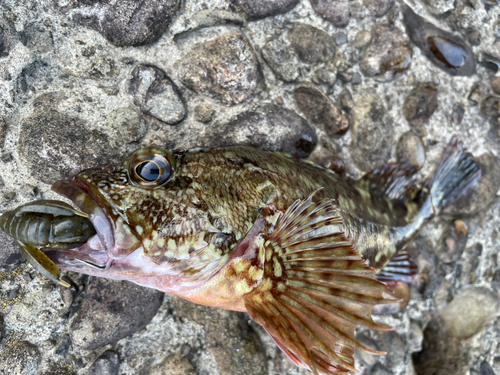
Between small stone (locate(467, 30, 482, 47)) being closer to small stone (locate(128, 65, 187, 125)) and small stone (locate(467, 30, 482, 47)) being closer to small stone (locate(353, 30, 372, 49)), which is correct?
small stone (locate(353, 30, 372, 49))

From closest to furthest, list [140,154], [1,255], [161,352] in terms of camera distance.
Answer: [140,154]
[1,255]
[161,352]

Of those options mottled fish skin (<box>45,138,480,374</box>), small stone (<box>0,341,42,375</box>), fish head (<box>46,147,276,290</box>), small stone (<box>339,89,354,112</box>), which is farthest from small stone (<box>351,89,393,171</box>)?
small stone (<box>0,341,42,375</box>)

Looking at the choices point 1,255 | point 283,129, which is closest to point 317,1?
point 283,129

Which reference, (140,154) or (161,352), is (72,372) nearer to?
(161,352)

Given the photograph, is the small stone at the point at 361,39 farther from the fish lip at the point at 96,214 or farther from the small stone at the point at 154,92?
the fish lip at the point at 96,214

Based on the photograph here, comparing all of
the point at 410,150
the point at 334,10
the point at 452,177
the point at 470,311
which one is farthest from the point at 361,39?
the point at 470,311

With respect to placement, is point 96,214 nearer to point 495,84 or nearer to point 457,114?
point 457,114

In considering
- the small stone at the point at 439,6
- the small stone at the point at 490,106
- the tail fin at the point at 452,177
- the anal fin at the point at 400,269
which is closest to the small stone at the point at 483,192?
the tail fin at the point at 452,177
